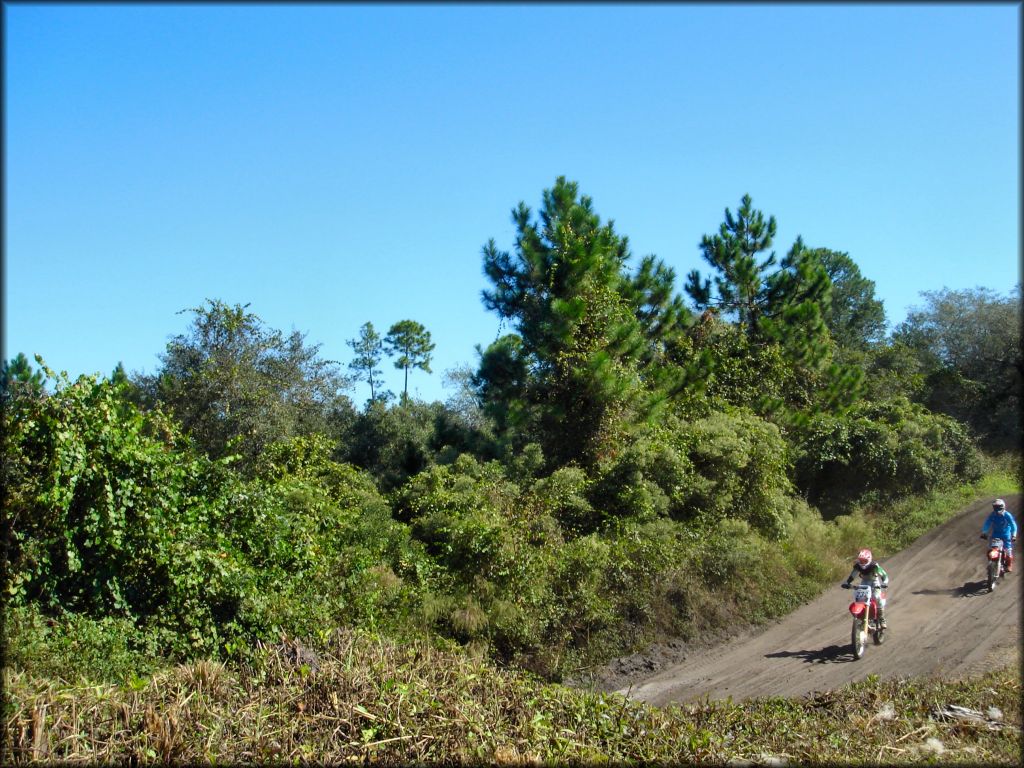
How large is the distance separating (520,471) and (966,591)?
9288 mm

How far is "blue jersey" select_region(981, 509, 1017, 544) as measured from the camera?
15156 mm

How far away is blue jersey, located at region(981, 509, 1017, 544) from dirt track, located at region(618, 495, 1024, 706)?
3.15 ft

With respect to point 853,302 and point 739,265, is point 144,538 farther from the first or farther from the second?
point 853,302

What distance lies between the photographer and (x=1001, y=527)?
49.9 feet

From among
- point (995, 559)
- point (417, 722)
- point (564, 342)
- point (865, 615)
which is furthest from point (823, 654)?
point (564, 342)

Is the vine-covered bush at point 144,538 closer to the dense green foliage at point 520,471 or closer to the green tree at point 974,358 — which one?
the dense green foliage at point 520,471

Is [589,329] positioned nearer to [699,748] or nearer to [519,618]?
[519,618]

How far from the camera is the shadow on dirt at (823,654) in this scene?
1266 centimetres

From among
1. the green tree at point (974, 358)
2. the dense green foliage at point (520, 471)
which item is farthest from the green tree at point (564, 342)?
the green tree at point (974, 358)

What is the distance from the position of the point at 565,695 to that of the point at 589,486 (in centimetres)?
896

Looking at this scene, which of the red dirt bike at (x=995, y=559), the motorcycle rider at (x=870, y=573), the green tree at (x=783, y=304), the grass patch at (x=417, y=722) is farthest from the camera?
the green tree at (x=783, y=304)

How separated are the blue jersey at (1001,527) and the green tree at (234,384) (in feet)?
48.6

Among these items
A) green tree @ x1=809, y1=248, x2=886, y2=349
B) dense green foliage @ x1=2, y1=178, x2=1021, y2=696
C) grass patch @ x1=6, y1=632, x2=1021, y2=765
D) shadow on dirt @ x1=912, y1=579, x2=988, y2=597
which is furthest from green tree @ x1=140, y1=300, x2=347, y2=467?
green tree @ x1=809, y1=248, x2=886, y2=349

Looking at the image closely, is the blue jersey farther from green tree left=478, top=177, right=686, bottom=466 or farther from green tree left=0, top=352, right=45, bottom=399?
green tree left=0, top=352, right=45, bottom=399
